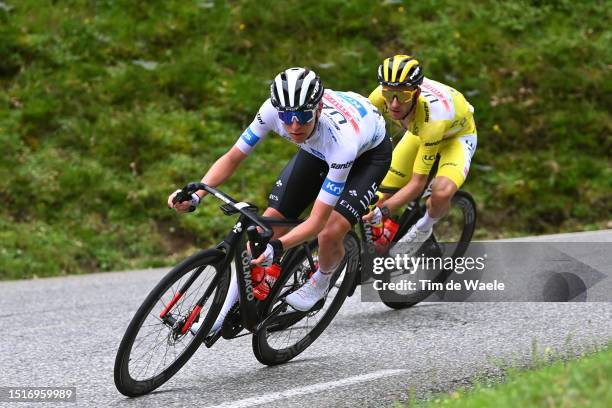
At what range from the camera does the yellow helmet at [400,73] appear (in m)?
7.36

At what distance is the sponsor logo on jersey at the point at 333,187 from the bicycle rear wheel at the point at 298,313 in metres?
0.68

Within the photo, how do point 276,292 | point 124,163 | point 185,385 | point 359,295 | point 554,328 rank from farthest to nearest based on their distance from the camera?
point 124,163 → point 359,295 → point 554,328 → point 276,292 → point 185,385

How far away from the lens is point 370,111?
646cm

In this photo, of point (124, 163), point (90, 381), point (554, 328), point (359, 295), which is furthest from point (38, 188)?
point (554, 328)

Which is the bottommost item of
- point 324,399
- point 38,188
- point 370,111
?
point 38,188

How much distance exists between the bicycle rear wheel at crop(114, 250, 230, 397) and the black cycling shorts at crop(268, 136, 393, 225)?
1.00m

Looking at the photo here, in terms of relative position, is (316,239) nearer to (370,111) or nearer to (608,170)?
(370,111)

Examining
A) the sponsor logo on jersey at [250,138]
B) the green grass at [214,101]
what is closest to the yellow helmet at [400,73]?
the sponsor logo on jersey at [250,138]

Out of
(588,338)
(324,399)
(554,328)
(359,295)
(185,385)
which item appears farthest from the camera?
(359,295)

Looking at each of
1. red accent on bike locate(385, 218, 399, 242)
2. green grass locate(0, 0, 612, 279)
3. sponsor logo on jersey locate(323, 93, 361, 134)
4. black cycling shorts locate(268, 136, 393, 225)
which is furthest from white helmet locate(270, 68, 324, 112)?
green grass locate(0, 0, 612, 279)

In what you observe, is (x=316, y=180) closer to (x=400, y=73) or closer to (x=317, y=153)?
(x=317, y=153)

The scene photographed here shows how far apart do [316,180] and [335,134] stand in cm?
77

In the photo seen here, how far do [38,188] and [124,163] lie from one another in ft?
4.73

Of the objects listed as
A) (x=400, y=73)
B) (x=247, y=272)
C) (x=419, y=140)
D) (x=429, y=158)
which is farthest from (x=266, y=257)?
(x=419, y=140)
